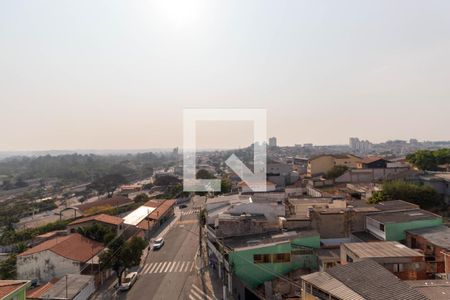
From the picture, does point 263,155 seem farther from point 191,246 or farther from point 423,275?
point 423,275

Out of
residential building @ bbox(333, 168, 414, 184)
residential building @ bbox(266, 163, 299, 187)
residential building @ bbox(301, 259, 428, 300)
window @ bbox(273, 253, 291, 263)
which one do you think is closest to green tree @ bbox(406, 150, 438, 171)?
residential building @ bbox(333, 168, 414, 184)

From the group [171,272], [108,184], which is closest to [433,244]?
[171,272]

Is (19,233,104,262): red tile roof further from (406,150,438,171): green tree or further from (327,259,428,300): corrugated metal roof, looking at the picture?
(406,150,438,171): green tree

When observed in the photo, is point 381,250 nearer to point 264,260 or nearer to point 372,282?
point 372,282

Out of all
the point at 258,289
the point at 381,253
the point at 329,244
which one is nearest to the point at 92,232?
the point at 258,289

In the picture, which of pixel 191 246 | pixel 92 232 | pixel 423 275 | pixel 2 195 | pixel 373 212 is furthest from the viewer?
pixel 2 195

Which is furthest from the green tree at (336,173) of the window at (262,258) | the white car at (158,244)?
the window at (262,258)
